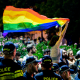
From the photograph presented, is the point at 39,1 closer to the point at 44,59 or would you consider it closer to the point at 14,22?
the point at 14,22

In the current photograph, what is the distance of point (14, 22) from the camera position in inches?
211

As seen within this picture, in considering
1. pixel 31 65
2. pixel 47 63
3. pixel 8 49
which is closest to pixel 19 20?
pixel 31 65


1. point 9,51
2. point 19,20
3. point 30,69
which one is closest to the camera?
point 9,51

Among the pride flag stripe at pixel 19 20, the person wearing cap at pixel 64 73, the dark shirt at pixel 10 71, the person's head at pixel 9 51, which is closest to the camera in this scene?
the dark shirt at pixel 10 71

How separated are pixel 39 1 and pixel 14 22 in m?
18.0

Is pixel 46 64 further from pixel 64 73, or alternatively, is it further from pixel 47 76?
pixel 64 73

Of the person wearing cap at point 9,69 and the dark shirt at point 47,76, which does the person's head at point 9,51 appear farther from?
the dark shirt at point 47,76

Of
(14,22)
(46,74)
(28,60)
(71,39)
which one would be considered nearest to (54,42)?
(14,22)

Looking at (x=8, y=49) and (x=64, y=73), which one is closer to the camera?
(x=8, y=49)

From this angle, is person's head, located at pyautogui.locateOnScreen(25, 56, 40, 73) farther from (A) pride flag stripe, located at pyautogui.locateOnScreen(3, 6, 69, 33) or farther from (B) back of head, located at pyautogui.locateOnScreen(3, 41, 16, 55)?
(A) pride flag stripe, located at pyautogui.locateOnScreen(3, 6, 69, 33)

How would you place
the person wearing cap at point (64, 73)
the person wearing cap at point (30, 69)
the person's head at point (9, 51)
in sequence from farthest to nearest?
the person wearing cap at point (64, 73) → the person wearing cap at point (30, 69) → the person's head at point (9, 51)

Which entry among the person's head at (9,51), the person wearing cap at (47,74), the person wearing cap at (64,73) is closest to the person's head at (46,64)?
the person wearing cap at (47,74)

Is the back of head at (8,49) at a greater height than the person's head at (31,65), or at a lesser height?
greater

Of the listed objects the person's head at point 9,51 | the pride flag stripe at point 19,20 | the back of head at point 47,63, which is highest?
the pride flag stripe at point 19,20
